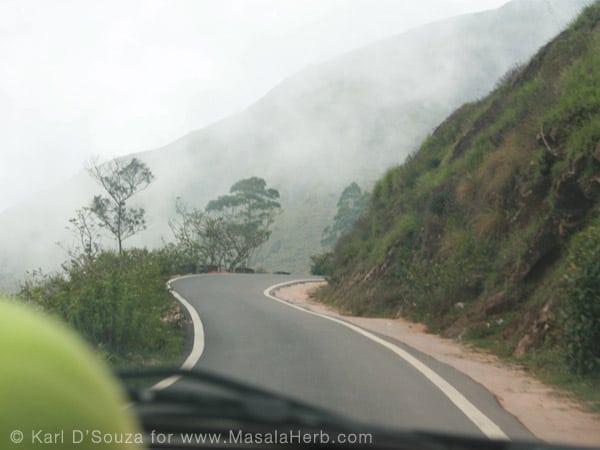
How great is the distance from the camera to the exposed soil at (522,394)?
5.94m

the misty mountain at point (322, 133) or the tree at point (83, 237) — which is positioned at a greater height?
the misty mountain at point (322, 133)

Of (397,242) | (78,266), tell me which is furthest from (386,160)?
(78,266)

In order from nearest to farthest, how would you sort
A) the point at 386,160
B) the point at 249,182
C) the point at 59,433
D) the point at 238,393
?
the point at 59,433, the point at 238,393, the point at 249,182, the point at 386,160

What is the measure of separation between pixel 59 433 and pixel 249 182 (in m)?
73.6

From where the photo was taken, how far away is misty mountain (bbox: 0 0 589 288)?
109 meters

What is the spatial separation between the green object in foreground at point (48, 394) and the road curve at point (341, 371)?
4928mm

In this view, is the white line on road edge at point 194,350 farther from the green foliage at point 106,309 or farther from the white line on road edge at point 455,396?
the white line on road edge at point 455,396

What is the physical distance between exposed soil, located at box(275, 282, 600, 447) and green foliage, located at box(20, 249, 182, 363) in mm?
4182

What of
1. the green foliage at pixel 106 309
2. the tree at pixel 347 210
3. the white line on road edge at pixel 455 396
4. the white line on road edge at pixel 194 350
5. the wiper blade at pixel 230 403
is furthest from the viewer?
the tree at pixel 347 210

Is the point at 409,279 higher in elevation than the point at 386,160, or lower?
Answer: lower

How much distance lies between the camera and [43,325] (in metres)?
1.08

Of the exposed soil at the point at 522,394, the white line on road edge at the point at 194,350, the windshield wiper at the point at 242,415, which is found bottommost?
the exposed soil at the point at 522,394

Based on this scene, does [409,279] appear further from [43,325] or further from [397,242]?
[43,325]

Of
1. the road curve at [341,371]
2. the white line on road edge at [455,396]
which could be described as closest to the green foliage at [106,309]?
the road curve at [341,371]
